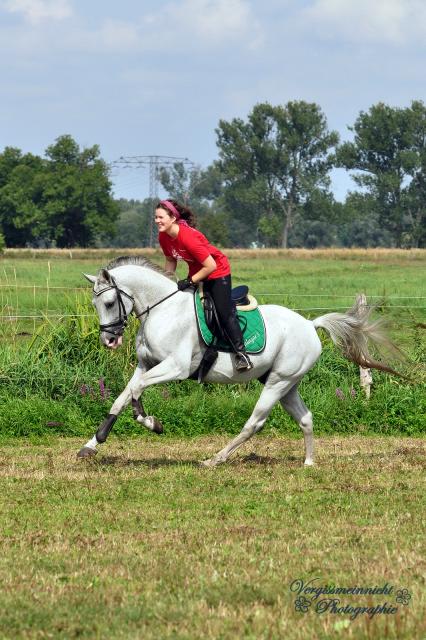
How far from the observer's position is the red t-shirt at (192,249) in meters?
9.90

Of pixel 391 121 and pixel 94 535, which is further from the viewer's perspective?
pixel 391 121

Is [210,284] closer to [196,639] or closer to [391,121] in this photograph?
[196,639]

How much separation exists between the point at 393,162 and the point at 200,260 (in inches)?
3528

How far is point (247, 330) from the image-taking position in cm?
1050

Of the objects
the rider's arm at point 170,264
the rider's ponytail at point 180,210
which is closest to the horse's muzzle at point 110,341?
the rider's arm at point 170,264

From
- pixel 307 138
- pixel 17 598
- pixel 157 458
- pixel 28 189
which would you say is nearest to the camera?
pixel 17 598

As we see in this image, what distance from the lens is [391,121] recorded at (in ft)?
Answer: 316

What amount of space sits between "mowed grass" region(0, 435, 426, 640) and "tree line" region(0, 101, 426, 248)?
269 ft

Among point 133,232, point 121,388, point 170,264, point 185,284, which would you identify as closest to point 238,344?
point 185,284

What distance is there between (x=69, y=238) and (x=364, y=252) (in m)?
42.3

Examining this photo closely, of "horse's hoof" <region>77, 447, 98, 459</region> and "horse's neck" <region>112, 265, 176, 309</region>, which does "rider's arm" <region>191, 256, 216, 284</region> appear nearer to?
"horse's neck" <region>112, 265, 176, 309</region>

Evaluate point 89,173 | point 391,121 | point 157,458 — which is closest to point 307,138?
point 391,121

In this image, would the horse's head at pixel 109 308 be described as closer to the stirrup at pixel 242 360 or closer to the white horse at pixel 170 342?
the white horse at pixel 170 342

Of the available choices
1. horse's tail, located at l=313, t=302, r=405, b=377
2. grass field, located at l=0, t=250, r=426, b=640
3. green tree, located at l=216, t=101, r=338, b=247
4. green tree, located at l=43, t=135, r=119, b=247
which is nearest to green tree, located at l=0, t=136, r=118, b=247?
green tree, located at l=43, t=135, r=119, b=247
